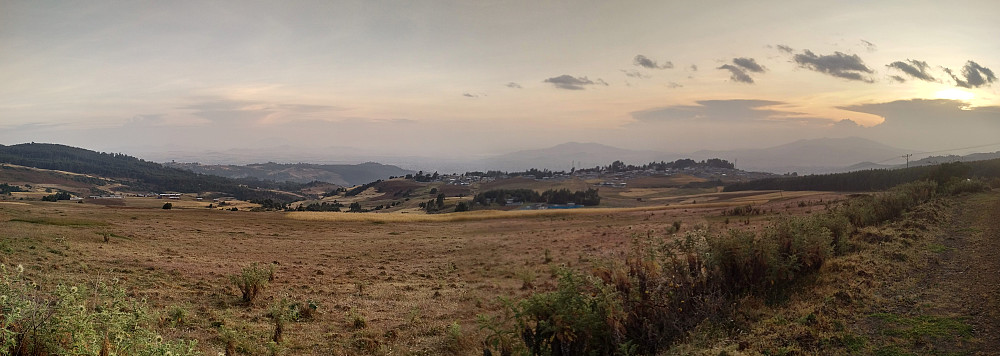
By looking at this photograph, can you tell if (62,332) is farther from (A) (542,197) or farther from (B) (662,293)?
(A) (542,197)

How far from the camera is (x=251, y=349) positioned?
8.70 meters

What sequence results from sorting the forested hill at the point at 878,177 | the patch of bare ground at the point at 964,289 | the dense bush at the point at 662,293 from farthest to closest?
the forested hill at the point at 878,177 < the dense bush at the point at 662,293 < the patch of bare ground at the point at 964,289

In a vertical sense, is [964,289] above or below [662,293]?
above

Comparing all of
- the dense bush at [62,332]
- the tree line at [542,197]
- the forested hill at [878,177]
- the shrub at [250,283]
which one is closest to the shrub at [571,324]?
the dense bush at [62,332]

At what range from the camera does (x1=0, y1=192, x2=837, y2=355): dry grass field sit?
10.2 meters

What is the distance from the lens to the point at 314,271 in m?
19.2

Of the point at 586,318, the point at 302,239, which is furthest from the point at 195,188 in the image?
the point at 586,318

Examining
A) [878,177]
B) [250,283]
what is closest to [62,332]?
[250,283]

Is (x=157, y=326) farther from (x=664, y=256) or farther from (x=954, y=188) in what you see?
(x=954, y=188)

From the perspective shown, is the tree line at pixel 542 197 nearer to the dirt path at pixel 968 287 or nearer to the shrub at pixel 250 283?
the dirt path at pixel 968 287

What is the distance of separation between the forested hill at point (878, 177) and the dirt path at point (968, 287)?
1514 inches

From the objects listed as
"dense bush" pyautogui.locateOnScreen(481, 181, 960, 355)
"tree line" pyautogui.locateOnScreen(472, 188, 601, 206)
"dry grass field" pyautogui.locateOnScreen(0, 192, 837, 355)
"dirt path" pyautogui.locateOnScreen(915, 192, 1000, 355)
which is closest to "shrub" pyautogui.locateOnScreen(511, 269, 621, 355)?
"dense bush" pyautogui.locateOnScreen(481, 181, 960, 355)

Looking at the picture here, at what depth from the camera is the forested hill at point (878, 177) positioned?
148ft

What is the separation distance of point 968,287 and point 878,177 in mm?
95227
